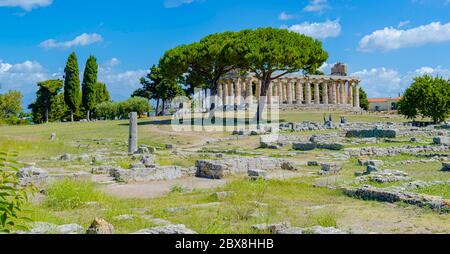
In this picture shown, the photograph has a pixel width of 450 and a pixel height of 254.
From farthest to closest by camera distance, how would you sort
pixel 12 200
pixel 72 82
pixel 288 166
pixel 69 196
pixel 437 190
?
pixel 72 82 → pixel 288 166 → pixel 437 190 → pixel 69 196 → pixel 12 200

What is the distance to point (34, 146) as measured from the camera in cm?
2950

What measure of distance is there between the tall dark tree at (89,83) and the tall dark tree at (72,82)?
2121mm

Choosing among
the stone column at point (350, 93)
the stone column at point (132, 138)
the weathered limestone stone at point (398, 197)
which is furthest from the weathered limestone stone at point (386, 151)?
the stone column at point (350, 93)

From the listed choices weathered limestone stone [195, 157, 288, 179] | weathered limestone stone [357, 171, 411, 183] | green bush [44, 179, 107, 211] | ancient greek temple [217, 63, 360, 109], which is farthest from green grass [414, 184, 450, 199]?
ancient greek temple [217, 63, 360, 109]

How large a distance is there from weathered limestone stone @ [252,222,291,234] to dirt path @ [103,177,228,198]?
5889mm

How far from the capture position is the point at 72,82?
62469mm

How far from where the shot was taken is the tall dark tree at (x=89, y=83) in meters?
65.4

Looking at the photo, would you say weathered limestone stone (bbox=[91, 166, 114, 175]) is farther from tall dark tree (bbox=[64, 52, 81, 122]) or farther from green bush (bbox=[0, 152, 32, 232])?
tall dark tree (bbox=[64, 52, 81, 122])

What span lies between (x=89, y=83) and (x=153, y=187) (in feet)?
175

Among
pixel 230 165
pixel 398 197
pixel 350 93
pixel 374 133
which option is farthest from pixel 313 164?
pixel 350 93

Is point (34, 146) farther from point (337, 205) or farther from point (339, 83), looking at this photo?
point (339, 83)

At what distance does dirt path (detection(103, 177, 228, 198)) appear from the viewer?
14086 millimetres

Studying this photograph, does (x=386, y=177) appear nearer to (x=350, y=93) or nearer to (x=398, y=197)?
(x=398, y=197)
